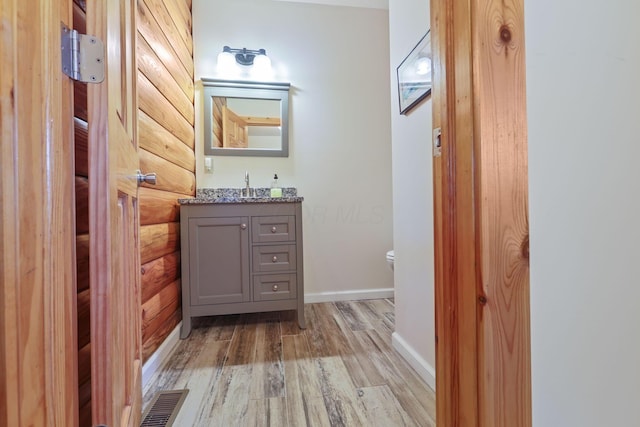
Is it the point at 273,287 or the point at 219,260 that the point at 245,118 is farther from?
the point at 273,287

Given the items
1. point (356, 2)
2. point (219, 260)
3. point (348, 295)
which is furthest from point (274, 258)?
point (356, 2)

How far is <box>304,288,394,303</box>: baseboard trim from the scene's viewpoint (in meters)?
2.51

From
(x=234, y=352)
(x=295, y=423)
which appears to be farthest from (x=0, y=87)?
(x=234, y=352)

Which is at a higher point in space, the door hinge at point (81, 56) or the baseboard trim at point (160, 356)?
the door hinge at point (81, 56)

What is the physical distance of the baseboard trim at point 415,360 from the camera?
1.28 meters

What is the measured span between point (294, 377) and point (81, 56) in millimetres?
1443

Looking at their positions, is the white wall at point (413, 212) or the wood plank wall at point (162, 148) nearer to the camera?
the white wall at point (413, 212)

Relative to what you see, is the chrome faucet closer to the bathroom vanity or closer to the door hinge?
the bathroom vanity

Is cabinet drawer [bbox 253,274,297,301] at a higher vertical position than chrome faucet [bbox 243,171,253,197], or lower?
lower

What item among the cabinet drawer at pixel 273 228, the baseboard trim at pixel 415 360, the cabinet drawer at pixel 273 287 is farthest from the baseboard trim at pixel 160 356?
the baseboard trim at pixel 415 360

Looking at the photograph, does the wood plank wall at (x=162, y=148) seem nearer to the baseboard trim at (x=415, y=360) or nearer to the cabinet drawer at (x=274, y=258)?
the cabinet drawer at (x=274, y=258)

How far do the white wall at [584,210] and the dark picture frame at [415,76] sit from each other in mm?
687

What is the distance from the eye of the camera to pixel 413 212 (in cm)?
140

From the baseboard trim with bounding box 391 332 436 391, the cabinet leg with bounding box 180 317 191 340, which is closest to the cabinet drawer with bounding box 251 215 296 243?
the cabinet leg with bounding box 180 317 191 340
